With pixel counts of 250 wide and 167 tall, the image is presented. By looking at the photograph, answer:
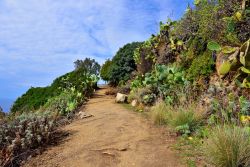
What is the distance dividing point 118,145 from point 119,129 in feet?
3.86

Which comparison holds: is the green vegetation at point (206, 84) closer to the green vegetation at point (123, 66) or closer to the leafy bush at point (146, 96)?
the leafy bush at point (146, 96)

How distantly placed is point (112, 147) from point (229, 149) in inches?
89.0

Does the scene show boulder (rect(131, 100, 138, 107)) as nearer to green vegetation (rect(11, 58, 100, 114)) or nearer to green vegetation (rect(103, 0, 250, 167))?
green vegetation (rect(103, 0, 250, 167))

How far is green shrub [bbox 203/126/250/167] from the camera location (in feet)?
18.0

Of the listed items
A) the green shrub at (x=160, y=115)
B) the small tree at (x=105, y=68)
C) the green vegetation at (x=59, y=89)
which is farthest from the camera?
the small tree at (x=105, y=68)

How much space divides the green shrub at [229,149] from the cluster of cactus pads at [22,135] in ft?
10.4

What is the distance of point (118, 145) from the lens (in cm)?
711

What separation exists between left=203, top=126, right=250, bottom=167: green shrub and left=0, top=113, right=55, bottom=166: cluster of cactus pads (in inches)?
124

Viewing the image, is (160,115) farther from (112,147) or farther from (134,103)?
(134,103)

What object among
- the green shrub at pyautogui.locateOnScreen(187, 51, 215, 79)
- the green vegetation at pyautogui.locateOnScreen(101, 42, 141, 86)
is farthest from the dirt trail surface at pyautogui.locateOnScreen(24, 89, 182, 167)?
the green vegetation at pyautogui.locateOnScreen(101, 42, 141, 86)

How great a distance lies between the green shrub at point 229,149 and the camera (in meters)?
5.47

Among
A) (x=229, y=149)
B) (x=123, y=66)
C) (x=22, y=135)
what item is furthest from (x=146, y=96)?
(x=123, y=66)

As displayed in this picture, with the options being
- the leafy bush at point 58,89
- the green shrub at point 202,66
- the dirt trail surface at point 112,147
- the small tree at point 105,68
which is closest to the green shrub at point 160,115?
the dirt trail surface at point 112,147

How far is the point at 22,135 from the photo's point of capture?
24.6 ft
